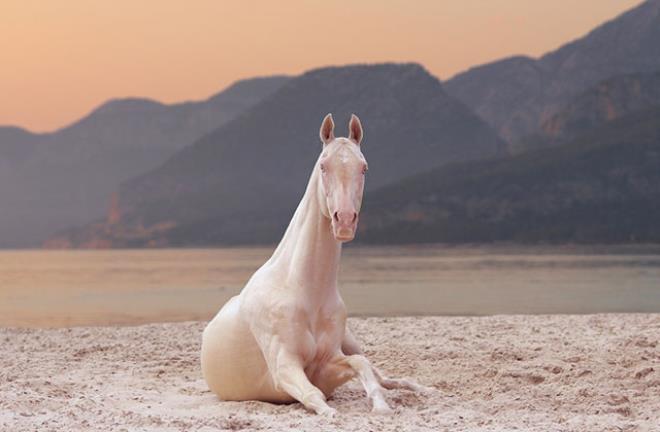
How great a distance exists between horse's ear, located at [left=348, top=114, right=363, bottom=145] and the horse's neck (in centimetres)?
35

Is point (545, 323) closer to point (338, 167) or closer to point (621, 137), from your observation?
point (338, 167)

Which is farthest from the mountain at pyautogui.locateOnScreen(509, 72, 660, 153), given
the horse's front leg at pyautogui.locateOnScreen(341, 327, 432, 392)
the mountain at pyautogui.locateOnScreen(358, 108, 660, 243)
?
the horse's front leg at pyautogui.locateOnScreen(341, 327, 432, 392)

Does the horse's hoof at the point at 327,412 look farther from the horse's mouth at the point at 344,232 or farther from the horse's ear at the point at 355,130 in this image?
the horse's ear at the point at 355,130

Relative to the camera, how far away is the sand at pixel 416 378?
21.1 feet

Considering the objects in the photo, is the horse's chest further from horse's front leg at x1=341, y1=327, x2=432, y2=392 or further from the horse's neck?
horse's front leg at x1=341, y1=327, x2=432, y2=392

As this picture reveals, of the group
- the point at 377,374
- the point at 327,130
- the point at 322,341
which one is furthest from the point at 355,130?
the point at 377,374

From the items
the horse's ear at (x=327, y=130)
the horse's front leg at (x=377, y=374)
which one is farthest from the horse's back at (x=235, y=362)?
the horse's ear at (x=327, y=130)

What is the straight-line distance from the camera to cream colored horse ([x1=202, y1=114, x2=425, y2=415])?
6582mm

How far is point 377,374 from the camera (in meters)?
7.48

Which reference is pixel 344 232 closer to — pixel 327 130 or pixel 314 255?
pixel 314 255

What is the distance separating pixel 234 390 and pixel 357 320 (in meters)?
7.39

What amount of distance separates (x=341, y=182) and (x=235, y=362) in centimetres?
180

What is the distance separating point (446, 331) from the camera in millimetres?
12477

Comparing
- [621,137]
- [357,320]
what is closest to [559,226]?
[621,137]
